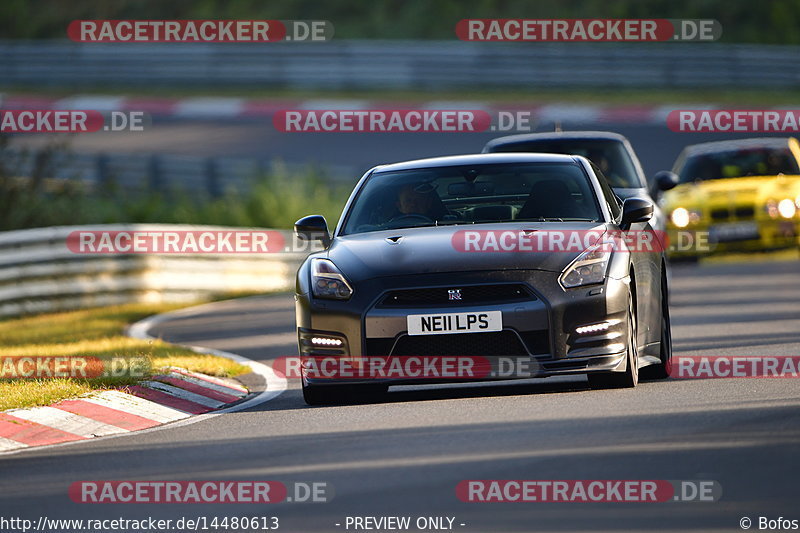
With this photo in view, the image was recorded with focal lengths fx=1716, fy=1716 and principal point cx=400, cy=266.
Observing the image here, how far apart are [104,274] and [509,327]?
1263 centimetres

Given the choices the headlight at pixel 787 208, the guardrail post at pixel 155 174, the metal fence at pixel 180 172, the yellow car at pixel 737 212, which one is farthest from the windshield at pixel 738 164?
the guardrail post at pixel 155 174

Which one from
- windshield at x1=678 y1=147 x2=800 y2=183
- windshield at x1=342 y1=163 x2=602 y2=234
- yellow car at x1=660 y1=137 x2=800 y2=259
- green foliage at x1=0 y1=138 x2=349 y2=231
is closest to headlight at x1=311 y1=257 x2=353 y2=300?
windshield at x1=342 y1=163 x2=602 y2=234

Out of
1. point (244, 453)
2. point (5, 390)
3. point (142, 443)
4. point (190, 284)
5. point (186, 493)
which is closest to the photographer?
point (186, 493)

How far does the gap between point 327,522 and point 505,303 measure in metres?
3.22

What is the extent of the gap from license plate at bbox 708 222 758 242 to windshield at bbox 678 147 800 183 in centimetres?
111

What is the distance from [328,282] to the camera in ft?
33.5

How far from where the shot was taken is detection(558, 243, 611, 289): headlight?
9914 millimetres

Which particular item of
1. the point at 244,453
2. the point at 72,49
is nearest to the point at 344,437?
the point at 244,453

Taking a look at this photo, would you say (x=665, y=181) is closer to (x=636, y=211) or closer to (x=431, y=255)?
(x=636, y=211)

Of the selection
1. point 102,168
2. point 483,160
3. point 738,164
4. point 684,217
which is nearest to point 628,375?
point 483,160

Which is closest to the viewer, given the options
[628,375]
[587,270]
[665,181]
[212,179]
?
[587,270]

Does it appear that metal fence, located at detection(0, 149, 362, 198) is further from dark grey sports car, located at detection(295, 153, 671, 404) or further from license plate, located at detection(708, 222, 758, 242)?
dark grey sports car, located at detection(295, 153, 671, 404)

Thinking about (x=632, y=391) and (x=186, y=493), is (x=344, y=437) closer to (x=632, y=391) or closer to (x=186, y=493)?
(x=186, y=493)

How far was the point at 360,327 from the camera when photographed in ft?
32.6
